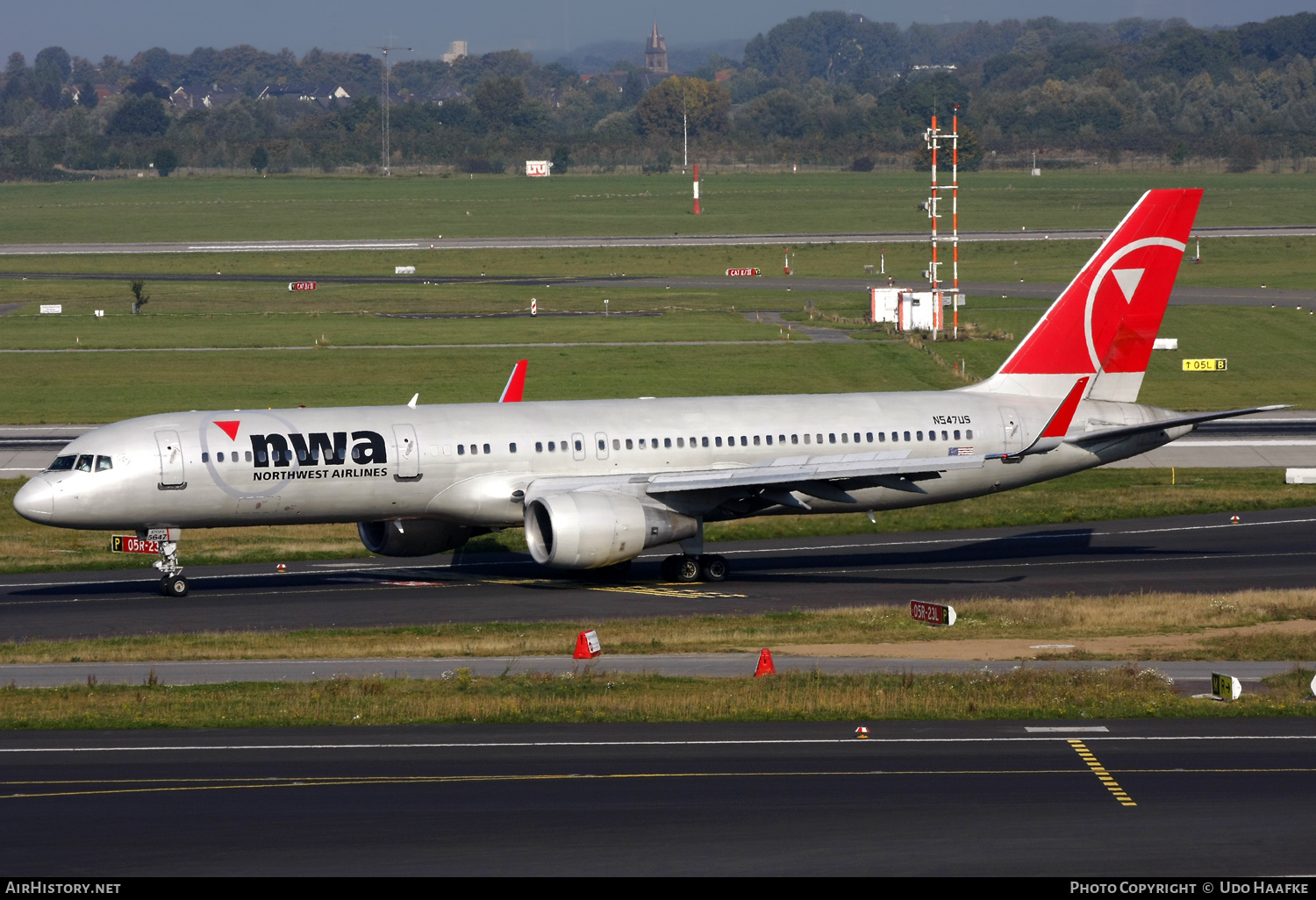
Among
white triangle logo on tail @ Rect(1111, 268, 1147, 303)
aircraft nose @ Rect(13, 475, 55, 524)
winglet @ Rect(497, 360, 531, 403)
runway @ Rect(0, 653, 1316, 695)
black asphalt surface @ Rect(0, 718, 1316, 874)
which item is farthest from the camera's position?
winglet @ Rect(497, 360, 531, 403)

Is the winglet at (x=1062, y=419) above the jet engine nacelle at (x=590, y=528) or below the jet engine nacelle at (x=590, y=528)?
above

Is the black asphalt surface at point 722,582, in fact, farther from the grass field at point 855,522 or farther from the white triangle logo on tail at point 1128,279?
the white triangle logo on tail at point 1128,279

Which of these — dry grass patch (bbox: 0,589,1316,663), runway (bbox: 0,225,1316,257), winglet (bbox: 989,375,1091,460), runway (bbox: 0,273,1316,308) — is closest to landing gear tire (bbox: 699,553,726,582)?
dry grass patch (bbox: 0,589,1316,663)

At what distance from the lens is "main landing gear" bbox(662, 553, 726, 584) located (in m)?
44.7

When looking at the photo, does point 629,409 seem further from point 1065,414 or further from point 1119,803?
point 1119,803

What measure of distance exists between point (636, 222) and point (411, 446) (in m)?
158

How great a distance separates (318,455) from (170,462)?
12.4ft

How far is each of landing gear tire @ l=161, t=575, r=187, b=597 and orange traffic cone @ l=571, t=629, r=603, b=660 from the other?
14.2 metres

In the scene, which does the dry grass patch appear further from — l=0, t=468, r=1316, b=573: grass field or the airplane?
l=0, t=468, r=1316, b=573: grass field

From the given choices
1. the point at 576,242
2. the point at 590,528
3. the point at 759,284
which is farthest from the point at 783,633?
the point at 576,242

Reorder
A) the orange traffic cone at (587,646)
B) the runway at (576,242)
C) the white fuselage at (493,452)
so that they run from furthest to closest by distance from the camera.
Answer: the runway at (576,242)
the white fuselage at (493,452)
the orange traffic cone at (587,646)

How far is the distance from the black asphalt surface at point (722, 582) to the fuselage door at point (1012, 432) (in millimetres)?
3388

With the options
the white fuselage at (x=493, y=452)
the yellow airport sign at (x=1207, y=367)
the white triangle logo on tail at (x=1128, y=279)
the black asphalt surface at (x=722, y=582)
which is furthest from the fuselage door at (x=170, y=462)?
the yellow airport sign at (x=1207, y=367)

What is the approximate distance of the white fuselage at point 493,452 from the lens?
41531 millimetres
